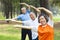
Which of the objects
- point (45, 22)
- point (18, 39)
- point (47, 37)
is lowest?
point (18, 39)

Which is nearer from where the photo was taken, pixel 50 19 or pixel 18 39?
pixel 50 19

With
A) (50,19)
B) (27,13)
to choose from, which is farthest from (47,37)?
(27,13)

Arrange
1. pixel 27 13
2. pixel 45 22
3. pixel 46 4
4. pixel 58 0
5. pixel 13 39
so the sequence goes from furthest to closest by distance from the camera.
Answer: pixel 58 0 → pixel 46 4 → pixel 13 39 → pixel 27 13 → pixel 45 22

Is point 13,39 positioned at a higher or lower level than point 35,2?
lower

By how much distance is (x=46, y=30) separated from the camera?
18.4 ft

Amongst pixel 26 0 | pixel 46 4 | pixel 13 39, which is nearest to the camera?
pixel 13 39

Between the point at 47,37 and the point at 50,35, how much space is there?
8 centimetres

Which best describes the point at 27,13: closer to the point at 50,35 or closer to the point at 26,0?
the point at 50,35

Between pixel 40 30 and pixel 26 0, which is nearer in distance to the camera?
pixel 40 30

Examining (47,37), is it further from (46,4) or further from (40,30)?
(46,4)

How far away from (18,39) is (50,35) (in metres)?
8.37

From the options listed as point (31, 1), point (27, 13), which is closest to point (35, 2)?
point (31, 1)

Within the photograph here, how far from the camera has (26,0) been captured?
35469 millimetres

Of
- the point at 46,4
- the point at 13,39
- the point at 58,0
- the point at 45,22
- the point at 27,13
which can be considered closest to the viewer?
the point at 45,22
